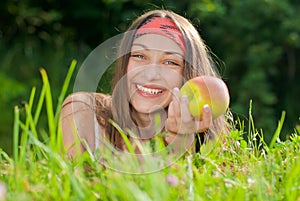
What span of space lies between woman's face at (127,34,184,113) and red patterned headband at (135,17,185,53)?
0.06 feet

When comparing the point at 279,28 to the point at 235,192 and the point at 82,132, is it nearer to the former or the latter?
the point at 82,132

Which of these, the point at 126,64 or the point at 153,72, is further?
the point at 126,64

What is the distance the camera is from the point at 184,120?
1641mm

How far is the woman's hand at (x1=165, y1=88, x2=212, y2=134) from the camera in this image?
5.38 feet

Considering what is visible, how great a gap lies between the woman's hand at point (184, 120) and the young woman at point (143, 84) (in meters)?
0.21

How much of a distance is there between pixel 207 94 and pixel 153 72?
13.4 inches

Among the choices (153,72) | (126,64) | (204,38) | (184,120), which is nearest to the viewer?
(184,120)

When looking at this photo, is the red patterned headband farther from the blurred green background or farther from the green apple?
the blurred green background

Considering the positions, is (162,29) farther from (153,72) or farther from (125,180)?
(125,180)

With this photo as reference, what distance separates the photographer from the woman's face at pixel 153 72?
6.61ft

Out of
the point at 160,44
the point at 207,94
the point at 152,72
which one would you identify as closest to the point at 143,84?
the point at 152,72

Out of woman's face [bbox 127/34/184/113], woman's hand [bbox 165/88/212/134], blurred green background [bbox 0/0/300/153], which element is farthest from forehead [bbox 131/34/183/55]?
blurred green background [bbox 0/0/300/153]

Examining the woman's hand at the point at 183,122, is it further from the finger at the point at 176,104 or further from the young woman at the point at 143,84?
the young woman at the point at 143,84

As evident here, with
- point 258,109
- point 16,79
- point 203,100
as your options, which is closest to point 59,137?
point 203,100
